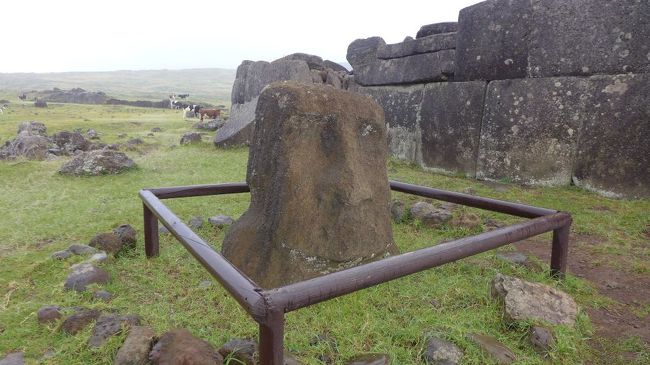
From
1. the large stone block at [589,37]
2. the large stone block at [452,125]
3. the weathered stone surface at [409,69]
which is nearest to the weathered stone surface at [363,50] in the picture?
the weathered stone surface at [409,69]

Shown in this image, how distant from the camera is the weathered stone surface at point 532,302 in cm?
273

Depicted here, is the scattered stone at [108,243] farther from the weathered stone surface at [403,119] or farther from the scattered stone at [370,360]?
the weathered stone surface at [403,119]

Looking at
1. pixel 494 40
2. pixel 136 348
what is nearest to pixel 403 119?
pixel 494 40

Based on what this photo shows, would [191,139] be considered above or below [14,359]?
above

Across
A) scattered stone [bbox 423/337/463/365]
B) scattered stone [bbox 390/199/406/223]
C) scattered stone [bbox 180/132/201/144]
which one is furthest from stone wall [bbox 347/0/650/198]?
scattered stone [bbox 180/132/201/144]

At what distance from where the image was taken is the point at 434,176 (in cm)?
729

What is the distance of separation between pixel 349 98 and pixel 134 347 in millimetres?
2341

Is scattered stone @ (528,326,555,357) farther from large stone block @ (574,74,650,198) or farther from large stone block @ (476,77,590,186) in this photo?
large stone block @ (476,77,590,186)

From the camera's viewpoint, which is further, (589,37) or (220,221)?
(589,37)

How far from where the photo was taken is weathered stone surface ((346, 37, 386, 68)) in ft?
32.0

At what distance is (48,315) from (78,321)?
28 centimetres

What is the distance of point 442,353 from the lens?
7.84 ft

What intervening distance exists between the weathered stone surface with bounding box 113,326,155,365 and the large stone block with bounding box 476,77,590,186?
528 cm

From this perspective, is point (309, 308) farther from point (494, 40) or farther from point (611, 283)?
point (494, 40)
